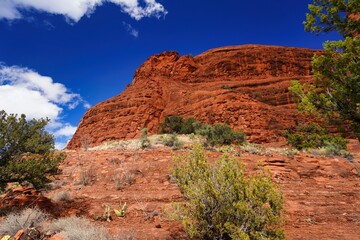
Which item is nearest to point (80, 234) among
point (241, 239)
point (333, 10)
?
point (241, 239)

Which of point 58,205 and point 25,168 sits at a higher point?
point 25,168

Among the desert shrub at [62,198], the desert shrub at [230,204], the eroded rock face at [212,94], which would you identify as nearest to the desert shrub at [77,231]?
the desert shrub at [230,204]

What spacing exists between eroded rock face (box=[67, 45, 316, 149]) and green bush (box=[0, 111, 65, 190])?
Result: 27861 mm

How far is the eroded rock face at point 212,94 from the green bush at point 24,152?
2786 centimetres

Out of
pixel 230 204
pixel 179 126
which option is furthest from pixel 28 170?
pixel 179 126

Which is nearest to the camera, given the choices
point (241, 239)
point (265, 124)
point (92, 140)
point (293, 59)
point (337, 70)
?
point (241, 239)

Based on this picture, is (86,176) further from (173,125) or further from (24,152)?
(173,125)

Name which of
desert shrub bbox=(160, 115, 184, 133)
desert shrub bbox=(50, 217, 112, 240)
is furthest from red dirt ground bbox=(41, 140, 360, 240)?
desert shrub bbox=(160, 115, 184, 133)

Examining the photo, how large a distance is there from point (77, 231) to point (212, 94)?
37.7 m

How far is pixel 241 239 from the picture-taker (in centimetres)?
403

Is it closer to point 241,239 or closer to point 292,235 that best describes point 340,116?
point 292,235

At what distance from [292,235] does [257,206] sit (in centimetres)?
166

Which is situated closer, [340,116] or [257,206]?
[257,206]

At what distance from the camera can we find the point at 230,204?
4645 millimetres
